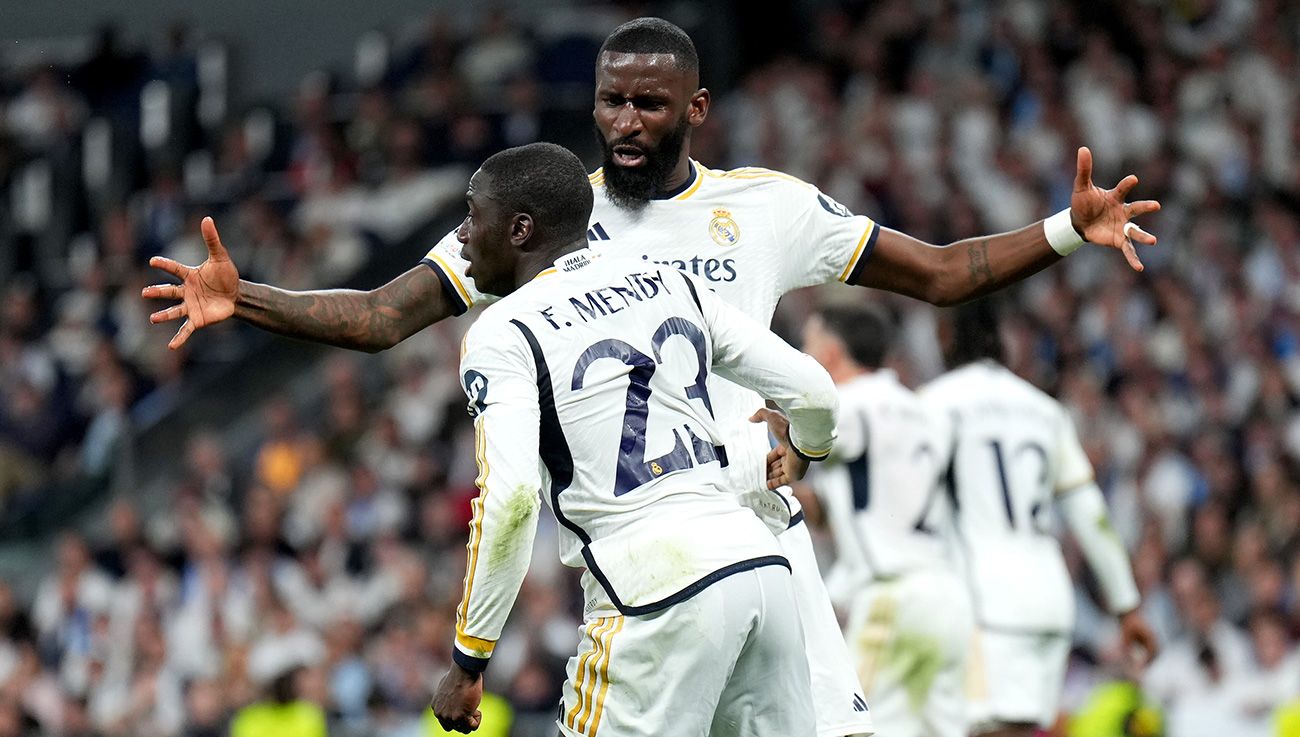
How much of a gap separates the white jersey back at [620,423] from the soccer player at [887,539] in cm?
303

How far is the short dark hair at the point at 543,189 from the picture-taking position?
5090 millimetres

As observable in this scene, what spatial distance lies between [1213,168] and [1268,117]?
70 centimetres

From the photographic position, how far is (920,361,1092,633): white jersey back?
27.7 feet

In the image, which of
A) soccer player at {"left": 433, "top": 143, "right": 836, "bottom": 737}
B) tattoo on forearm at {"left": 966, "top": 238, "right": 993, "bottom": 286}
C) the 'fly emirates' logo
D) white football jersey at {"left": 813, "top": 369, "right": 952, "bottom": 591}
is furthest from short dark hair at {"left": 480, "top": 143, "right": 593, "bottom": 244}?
white football jersey at {"left": 813, "top": 369, "right": 952, "bottom": 591}

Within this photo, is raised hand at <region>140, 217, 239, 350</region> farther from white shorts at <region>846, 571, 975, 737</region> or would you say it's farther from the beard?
white shorts at <region>846, 571, 975, 737</region>

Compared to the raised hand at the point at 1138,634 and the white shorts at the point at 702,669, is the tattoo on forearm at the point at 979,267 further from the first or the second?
the raised hand at the point at 1138,634

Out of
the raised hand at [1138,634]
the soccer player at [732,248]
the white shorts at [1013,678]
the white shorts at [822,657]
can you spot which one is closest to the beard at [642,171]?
the soccer player at [732,248]

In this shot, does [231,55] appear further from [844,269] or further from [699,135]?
[844,269]

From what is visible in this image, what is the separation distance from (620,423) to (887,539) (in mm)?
3412

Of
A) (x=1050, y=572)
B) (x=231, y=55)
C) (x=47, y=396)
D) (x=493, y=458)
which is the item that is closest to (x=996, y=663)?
(x=1050, y=572)

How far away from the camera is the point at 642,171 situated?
18.8 ft

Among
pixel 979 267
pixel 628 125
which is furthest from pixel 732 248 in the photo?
pixel 979 267

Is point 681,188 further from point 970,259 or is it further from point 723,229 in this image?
point 970,259

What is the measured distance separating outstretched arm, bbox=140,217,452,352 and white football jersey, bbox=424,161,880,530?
0.11 meters
